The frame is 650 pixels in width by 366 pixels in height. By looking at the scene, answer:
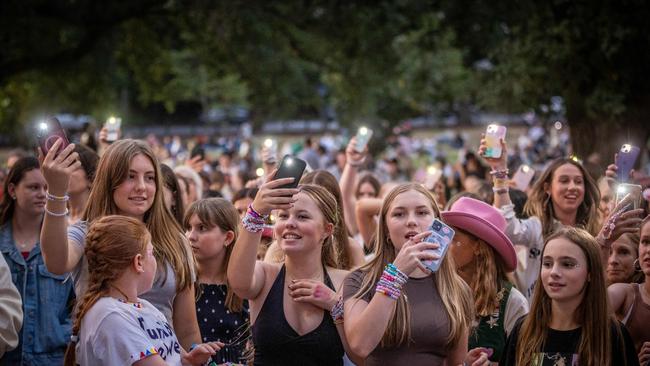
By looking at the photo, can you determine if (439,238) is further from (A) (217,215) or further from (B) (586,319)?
(A) (217,215)

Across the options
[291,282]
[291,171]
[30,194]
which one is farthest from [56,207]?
[30,194]

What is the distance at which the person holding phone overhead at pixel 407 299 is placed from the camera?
4137 millimetres

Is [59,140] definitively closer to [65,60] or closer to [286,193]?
[286,193]

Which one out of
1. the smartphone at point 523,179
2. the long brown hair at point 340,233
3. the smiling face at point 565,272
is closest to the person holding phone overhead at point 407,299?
the smiling face at point 565,272

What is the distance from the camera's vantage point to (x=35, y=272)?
5816 mm

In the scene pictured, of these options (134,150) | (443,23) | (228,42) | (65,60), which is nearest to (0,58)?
(65,60)

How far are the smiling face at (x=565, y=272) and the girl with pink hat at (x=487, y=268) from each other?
2.76ft

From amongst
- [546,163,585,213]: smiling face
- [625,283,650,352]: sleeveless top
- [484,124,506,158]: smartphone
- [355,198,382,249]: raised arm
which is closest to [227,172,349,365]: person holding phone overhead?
[625,283,650,352]: sleeveless top

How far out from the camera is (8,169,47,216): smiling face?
6.04m

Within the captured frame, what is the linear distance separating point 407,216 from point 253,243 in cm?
78

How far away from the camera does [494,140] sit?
6.62 meters

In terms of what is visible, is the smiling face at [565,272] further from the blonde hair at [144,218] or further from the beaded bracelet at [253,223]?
the blonde hair at [144,218]

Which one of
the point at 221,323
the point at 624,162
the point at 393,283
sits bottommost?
the point at 221,323

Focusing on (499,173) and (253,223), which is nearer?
(253,223)
